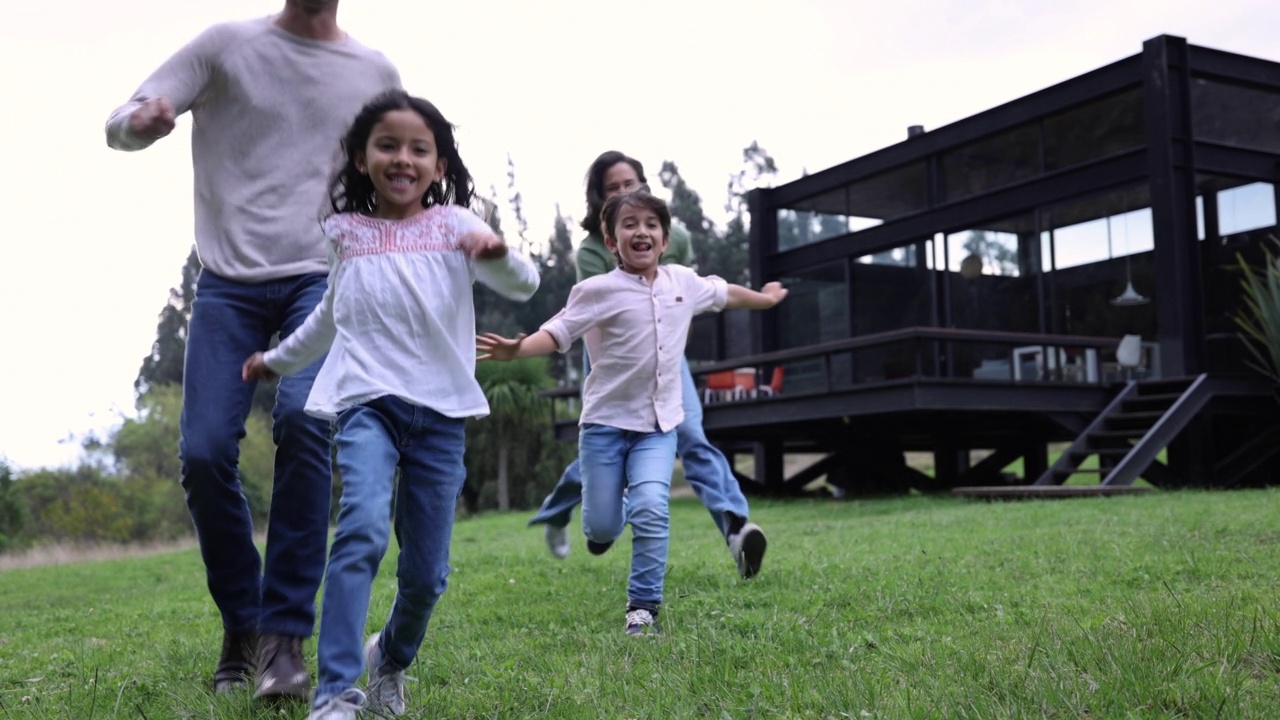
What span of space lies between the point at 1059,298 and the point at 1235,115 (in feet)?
9.83

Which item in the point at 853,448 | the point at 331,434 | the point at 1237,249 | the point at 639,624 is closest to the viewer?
the point at 331,434

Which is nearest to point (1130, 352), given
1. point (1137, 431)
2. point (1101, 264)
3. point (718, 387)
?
point (1101, 264)

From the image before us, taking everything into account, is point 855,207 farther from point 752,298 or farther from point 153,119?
point 153,119

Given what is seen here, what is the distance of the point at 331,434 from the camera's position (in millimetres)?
3439

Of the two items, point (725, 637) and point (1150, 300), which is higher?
point (1150, 300)

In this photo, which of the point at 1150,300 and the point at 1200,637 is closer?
the point at 1200,637

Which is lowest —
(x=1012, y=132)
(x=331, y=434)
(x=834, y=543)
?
(x=834, y=543)

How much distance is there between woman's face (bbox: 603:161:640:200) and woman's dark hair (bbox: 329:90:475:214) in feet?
7.15

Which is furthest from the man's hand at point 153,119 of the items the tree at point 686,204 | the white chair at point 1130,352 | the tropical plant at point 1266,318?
the tree at point 686,204

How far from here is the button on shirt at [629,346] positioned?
15.7ft

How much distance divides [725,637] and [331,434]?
1.41m

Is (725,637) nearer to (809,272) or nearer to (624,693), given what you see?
(624,693)

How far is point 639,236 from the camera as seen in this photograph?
15.8 ft

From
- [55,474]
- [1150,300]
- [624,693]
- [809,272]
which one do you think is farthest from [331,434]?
[55,474]
